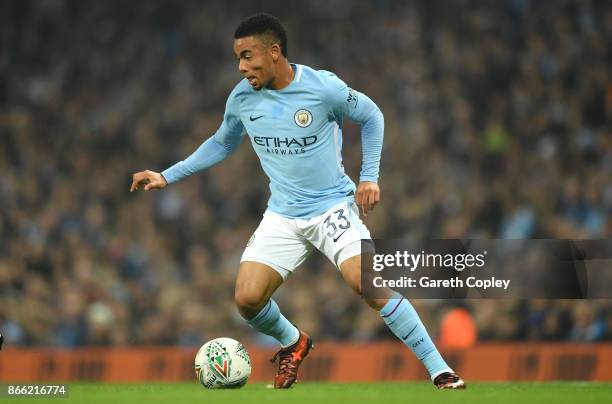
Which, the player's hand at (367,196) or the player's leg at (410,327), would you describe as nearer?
the player's hand at (367,196)

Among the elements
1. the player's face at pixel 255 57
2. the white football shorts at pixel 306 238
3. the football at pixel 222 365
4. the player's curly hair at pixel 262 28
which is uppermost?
the player's curly hair at pixel 262 28

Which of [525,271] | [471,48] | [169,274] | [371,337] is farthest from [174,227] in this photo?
[525,271]

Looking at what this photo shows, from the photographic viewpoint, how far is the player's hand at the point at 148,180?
780 centimetres

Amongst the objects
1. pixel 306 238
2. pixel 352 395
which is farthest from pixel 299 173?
pixel 352 395

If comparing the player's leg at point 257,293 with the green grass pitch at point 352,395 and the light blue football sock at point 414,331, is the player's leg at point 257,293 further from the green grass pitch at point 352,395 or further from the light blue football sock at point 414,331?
the light blue football sock at point 414,331

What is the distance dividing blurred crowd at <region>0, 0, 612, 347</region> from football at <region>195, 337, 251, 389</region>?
15.2 ft

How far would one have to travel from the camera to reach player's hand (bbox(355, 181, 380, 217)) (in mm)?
7230

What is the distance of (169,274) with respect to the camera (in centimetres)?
1434

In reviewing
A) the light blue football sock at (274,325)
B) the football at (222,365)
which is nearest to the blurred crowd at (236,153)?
the light blue football sock at (274,325)

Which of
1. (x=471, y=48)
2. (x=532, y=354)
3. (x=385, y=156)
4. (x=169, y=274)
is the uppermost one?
(x=471, y=48)

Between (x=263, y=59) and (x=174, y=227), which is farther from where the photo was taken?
(x=174, y=227)

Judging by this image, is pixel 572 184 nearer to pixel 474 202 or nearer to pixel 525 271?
pixel 474 202

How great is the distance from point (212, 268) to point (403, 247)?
5.53m

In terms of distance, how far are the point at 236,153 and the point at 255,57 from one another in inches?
318
